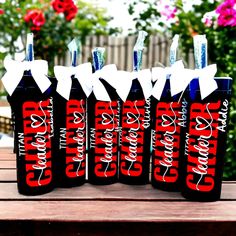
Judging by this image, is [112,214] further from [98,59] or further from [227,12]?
[227,12]

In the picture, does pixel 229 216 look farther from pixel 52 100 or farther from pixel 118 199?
pixel 52 100

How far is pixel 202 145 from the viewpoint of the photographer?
2.94 ft

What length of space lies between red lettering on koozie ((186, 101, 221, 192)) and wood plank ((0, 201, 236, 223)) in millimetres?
53

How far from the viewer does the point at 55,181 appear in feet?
3.22

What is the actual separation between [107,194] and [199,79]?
0.33 m

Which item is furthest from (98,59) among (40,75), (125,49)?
(125,49)

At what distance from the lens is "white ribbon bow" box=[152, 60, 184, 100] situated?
0.91m

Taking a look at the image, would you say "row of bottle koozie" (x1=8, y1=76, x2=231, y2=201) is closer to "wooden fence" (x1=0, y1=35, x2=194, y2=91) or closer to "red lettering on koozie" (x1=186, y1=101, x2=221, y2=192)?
"red lettering on koozie" (x1=186, y1=101, x2=221, y2=192)

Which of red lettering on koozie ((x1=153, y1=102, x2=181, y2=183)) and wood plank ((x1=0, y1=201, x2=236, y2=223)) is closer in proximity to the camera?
wood plank ((x1=0, y1=201, x2=236, y2=223))

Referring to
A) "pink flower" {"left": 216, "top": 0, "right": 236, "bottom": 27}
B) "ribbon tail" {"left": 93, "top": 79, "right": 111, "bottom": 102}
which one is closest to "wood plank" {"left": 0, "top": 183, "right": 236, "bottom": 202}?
"ribbon tail" {"left": 93, "top": 79, "right": 111, "bottom": 102}

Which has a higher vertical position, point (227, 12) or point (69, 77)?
point (227, 12)
